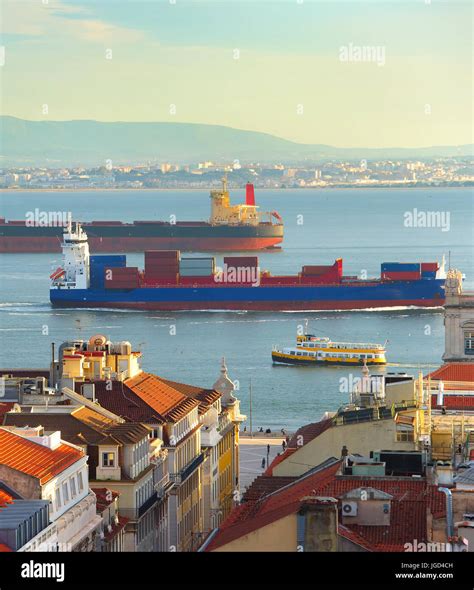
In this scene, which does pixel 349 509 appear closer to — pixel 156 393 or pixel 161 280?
pixel 156 393

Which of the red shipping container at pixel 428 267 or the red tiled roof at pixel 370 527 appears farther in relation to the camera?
the red shipping container at pixel 428 267

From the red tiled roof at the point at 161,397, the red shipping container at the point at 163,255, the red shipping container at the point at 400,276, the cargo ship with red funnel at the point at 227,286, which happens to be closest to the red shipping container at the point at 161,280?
the cargo ship with red funnel at the point at 227,286

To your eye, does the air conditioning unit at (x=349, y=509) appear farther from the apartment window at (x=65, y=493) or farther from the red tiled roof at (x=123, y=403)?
the red tiled roof at (x=123, y=403)

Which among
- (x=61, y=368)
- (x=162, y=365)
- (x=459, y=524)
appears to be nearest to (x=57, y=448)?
(x=459, y=524)

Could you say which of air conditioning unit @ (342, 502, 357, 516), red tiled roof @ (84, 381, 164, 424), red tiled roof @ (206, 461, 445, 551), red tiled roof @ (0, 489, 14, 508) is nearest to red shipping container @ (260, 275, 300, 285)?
red tiled roof @ (84, 381, 164, 424)

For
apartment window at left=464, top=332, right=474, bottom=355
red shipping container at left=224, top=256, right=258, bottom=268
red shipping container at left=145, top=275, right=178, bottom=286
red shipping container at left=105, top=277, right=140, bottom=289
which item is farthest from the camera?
red shipping container at left=224, top=256, right=258, bottom=268

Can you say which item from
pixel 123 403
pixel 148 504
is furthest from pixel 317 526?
pixel 123 403

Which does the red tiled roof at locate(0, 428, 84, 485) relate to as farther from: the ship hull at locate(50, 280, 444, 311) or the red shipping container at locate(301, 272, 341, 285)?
the red shipping container at locate(301, 272, 341, 285)
